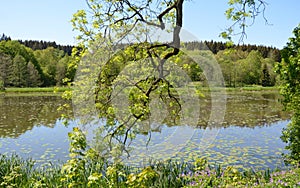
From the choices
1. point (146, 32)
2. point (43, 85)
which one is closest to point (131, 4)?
point (146, 32)

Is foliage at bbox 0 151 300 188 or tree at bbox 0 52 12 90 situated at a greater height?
tree at bbox 0 52 12 90

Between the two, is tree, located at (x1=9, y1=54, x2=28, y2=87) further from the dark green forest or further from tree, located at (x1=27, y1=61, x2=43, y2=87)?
tree, located at (x1=27, y1=61, x2=43, y2=87)

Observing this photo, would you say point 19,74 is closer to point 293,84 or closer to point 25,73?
point 25,73

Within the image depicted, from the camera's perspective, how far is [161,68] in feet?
11.0

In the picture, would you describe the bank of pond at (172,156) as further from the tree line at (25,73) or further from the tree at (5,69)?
the tree at (5,69)

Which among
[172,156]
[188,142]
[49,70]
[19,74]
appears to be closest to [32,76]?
[19,74]

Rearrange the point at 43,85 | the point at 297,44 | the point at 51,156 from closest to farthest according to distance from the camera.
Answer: the point at 297,44
the point at 51,156
the point at 43,85

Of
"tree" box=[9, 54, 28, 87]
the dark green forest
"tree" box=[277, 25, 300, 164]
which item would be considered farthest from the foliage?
"tree" box=[9, 54, 28, 87]

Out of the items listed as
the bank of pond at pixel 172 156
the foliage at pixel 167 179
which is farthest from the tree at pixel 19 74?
the foliage at pixel 167 179

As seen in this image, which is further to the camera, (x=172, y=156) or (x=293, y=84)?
(x=172, y=156)

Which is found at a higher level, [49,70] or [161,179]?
[49,70]

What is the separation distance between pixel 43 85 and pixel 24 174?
38566 millimetres

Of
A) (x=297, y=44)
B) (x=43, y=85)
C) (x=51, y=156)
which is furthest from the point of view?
(x=43, y=85)

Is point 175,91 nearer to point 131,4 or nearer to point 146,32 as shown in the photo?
point 146,32
